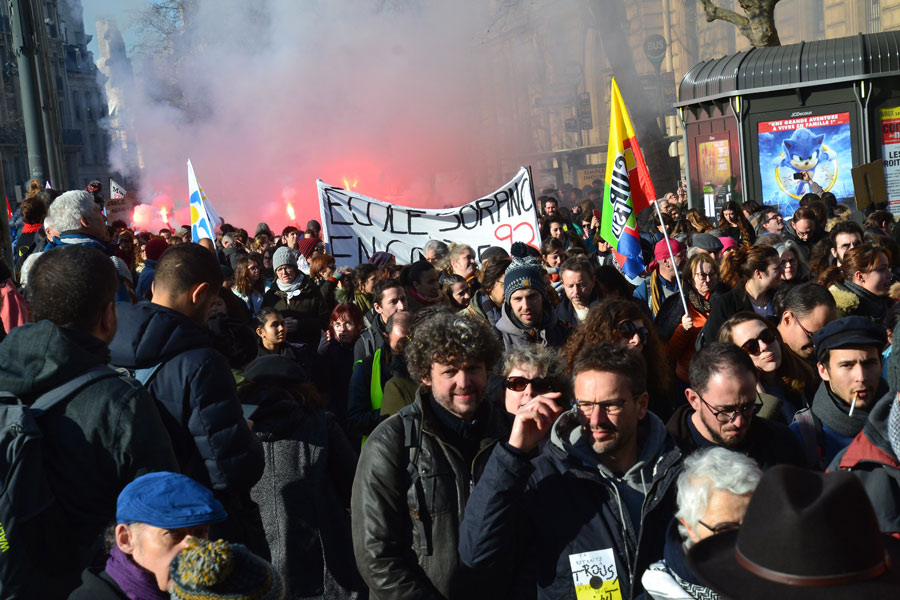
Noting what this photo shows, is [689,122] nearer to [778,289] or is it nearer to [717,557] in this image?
[778,289]

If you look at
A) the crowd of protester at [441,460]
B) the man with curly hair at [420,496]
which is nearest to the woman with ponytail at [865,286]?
the crowd of protester at [441,460]

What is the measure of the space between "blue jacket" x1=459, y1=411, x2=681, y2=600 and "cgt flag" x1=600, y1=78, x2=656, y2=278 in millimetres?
4750

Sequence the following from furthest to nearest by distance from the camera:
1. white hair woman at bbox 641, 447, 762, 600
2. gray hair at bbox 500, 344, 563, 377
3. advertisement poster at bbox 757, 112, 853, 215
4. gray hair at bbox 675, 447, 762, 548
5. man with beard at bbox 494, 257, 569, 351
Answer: advertisement poster at bbox 757, 112, 853, 215 → man with beard at bbox 494, 257, 569, 351 → gray hair at bbox 500, 344, 563, 377 → gray hair at bbox 675, 447, 762, 548 → white hair woman at bbox 641, 447, 762, 600

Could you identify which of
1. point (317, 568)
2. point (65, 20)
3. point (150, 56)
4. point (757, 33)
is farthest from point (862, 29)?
point (65, 20)

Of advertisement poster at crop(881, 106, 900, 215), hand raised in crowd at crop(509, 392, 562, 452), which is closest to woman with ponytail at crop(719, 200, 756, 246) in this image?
advertisement poster at crop(881, 106, 900, 215)

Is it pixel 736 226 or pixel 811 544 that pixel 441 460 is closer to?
pixel 811 544

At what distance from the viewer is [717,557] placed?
6.30ft

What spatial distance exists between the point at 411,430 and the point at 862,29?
121 ft

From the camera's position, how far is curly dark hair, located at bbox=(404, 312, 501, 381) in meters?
3.54

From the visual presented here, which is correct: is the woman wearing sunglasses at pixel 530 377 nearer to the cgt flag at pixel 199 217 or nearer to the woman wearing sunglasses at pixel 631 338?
the woman wearing sunglasses at pixel 631 338

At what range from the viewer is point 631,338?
4.91 m

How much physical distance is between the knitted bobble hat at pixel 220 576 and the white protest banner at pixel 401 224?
28.1ft

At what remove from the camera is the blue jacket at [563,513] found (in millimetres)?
3000

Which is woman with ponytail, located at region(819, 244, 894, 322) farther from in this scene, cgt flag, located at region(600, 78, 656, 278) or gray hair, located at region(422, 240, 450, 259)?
gray hair, located at region(422, 240, 450, 259)
